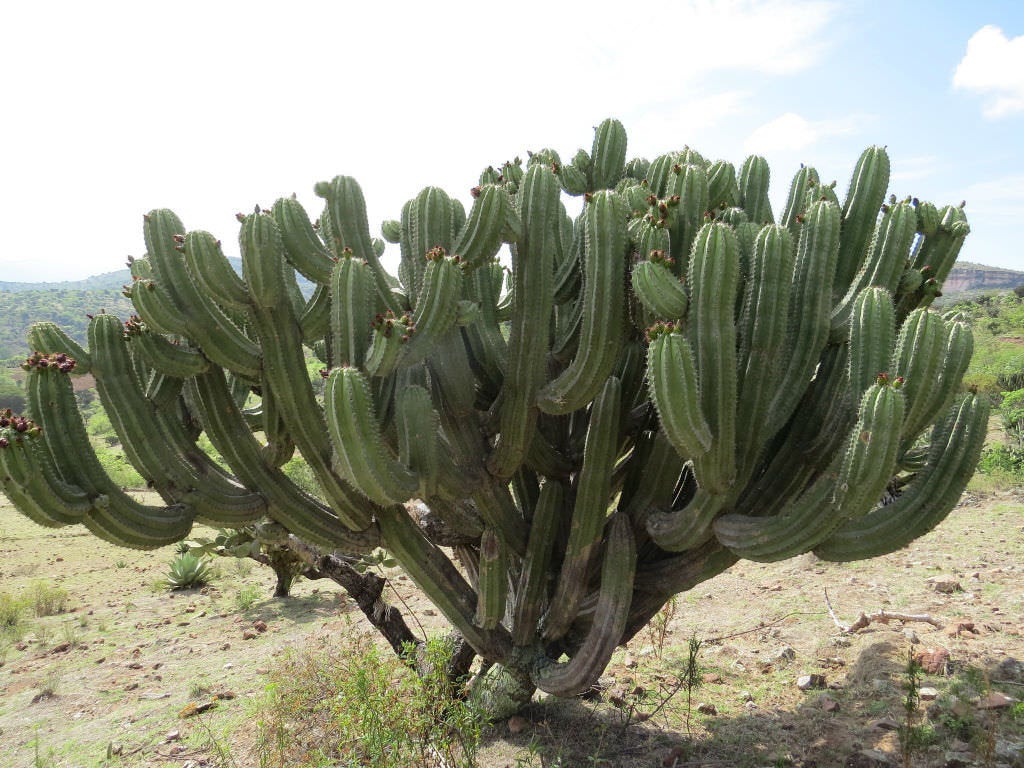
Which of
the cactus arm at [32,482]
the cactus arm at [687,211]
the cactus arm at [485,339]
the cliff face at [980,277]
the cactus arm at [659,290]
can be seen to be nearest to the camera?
the cactus arm at [32,482]

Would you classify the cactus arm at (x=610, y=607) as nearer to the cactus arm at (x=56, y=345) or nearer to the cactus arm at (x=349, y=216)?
the cactus arm at (x=349, y=216)

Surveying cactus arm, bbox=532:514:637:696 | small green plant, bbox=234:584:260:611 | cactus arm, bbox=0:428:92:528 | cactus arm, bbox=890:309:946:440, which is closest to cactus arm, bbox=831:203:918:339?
cactus arm, bbox=890:309:946:440

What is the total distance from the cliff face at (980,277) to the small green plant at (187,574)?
13198 centimetres

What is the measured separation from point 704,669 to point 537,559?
91.0 inches

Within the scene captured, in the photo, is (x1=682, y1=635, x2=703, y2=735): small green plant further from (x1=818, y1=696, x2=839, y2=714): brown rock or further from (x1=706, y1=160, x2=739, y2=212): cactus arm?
(x1=706, y1=160, x2=739, y2=212): cactus arm

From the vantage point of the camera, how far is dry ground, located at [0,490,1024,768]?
177 inches

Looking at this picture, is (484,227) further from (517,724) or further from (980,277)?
(980,277)

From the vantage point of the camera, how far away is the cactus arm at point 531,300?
3703 millimetres

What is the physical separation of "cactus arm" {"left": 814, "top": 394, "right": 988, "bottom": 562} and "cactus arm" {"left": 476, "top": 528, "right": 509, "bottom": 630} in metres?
1.81

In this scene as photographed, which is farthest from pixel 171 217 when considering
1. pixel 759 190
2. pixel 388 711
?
pixel 759 190

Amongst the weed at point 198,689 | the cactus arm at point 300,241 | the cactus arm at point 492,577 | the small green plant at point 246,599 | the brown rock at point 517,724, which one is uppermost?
the cactus arm at point 300,241

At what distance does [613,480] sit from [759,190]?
2.16 metres

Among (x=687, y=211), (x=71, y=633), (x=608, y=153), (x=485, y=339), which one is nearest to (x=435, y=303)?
(x=485, y=339)

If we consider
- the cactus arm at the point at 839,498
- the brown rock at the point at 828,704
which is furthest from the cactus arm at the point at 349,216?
the brown rock at the point at 828,704
